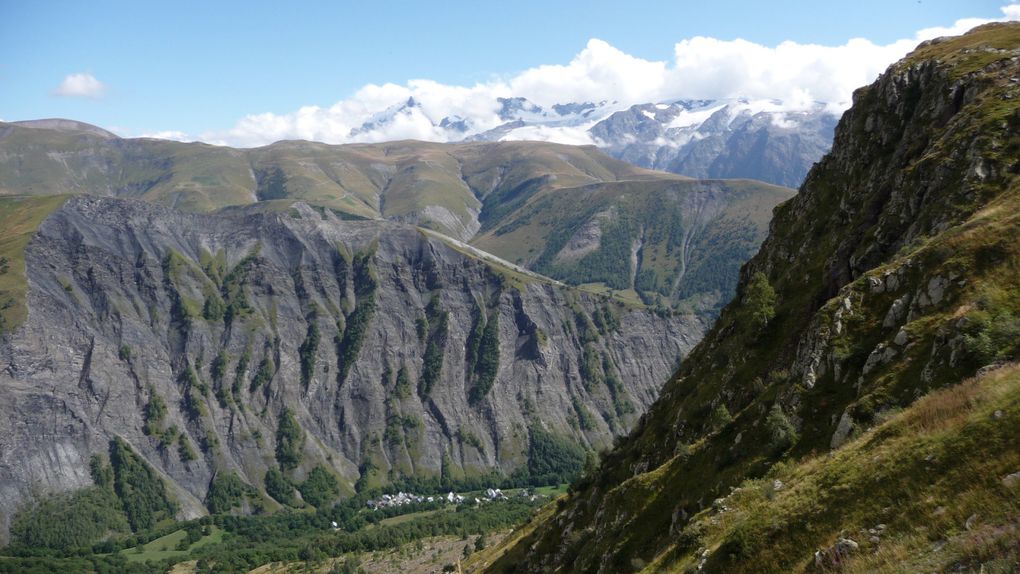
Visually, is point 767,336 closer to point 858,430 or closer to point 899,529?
point 858,430

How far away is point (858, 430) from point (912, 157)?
154ft

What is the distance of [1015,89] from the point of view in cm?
6344

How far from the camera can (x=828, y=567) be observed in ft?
76.9

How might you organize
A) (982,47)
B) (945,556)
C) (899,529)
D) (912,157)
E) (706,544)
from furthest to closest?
(982,47)
(912,157)
(706,544)
(899,529)
(945,556)

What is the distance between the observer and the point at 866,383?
39656 millimetres

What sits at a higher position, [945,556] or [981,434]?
[981,434]

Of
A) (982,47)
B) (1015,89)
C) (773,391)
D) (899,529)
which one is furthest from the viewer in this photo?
(982,47)

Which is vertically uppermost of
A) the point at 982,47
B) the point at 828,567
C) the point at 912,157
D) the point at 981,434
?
the point at 982,47

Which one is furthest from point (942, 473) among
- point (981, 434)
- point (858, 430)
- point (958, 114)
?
point (958, 114)

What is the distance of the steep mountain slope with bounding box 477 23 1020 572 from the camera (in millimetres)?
23641

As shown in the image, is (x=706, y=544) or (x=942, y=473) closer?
(x=942, y=473)

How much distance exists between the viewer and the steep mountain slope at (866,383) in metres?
23.6

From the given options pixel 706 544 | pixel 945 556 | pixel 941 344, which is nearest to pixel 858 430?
pixel 941 344

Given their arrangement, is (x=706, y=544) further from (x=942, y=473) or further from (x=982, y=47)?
(x=982, y=47)
